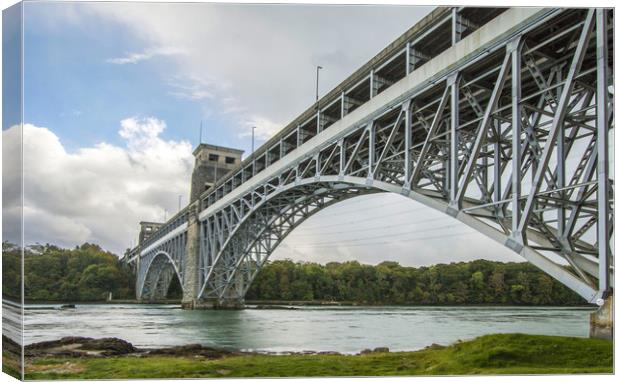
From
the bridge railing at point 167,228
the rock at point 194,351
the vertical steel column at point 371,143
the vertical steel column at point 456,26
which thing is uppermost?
the vertical steel column at point 456,26

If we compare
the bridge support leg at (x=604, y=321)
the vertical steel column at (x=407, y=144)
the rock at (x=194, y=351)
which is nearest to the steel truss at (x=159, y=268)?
the rock at (x=194, y=351)

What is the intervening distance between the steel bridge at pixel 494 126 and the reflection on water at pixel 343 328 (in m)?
4.79

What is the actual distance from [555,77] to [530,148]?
5.15 feet

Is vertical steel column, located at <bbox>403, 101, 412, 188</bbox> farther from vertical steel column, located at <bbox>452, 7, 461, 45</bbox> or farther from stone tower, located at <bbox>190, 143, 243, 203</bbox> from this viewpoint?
stone tower, located at <bbox>190, 143, 243, 203</bbox>

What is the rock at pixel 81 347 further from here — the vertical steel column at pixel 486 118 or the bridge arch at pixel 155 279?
the bridge arch at pixel 155 279

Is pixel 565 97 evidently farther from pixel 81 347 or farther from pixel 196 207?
pixel 196 207

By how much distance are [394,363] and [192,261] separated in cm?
3018

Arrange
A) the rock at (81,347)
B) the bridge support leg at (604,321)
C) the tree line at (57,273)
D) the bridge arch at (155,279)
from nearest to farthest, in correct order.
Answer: the bridge support leg at (604,321), the tree line at (57,273), the rock at (81,347), the bridge arch at (155,279)

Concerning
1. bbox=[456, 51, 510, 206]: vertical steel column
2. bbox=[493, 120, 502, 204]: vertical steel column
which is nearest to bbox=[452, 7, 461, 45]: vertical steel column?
bbox=[456, 51, 510, 206]: vertical steel column

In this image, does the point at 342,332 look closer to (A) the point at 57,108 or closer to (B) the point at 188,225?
(A) the point at 57,108

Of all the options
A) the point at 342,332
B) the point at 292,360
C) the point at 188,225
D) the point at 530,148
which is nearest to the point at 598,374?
the point at 530,148

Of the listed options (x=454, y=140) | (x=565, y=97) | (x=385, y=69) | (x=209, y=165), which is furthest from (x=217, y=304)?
(x=565, y=97)

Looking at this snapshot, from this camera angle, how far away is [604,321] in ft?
34.0

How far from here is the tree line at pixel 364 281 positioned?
21.8 meters
